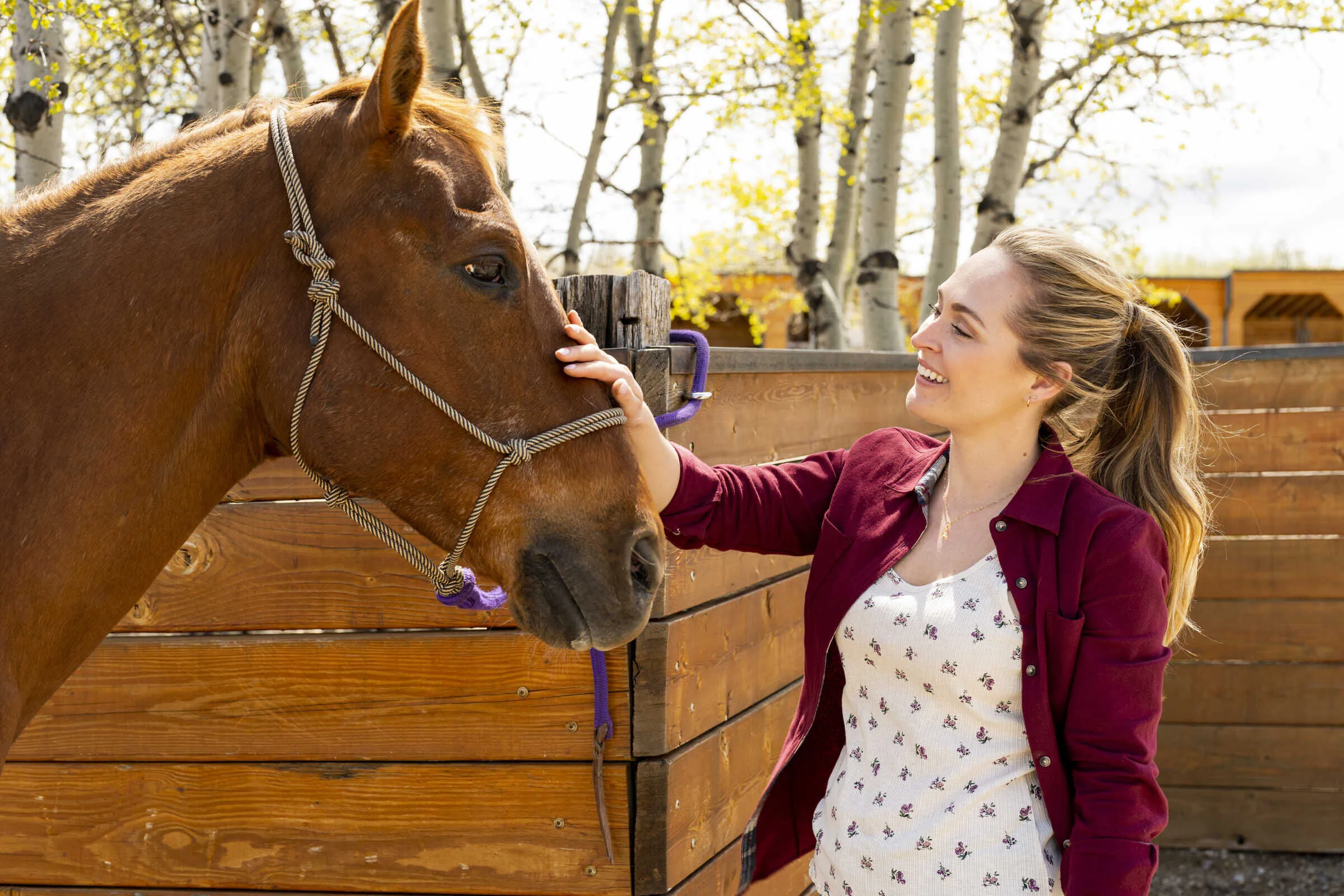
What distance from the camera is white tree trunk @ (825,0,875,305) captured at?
9.14 metres

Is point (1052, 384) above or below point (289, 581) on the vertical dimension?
above

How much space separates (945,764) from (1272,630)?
364 cm

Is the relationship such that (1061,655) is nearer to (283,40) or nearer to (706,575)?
(706,575)

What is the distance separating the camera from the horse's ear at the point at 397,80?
54.7 inches

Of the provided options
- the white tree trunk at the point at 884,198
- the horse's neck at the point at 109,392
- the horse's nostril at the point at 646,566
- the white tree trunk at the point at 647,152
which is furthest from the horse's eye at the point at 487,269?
the white tree trunk at the point at 647,152

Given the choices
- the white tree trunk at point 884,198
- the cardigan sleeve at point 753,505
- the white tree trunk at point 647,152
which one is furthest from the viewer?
the white tree trunk at point 647,152

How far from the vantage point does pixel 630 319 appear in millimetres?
2033

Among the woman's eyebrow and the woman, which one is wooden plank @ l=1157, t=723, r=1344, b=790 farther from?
the woman's eyebrow

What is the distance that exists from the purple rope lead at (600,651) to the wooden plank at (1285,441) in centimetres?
329

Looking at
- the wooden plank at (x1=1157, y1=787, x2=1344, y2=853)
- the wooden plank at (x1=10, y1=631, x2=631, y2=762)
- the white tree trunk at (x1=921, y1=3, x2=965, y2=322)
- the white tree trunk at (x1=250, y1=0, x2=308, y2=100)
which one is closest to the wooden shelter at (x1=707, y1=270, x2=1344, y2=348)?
the white tree trunk at (x1=921, y1=3, x2=965, y2=322)

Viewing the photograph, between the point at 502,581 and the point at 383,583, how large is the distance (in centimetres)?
68

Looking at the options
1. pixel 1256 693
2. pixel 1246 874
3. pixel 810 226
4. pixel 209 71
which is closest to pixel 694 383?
pixel 1256 693

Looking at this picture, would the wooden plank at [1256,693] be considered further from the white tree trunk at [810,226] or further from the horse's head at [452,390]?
the white tree trunk at [810,226]

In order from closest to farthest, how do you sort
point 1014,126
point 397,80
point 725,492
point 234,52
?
1. point 397,80
2. point 725,492
3. point 234,52
4. point 1014,126
